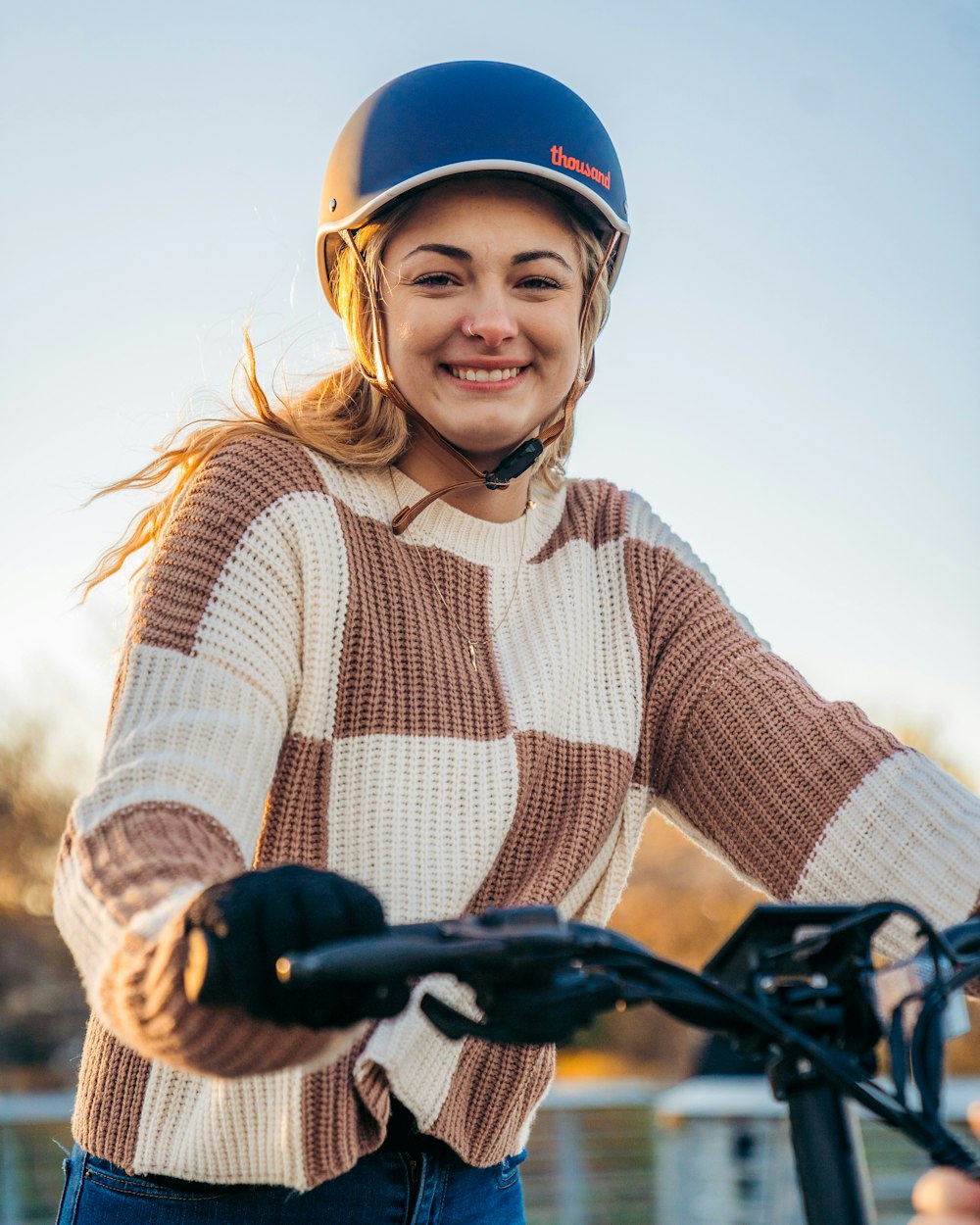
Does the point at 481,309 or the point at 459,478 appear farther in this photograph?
the point at 459,478

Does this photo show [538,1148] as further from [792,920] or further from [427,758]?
[792,920]

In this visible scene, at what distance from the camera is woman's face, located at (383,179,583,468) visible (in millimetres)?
2344

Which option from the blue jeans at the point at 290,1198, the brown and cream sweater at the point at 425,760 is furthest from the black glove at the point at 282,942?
the blue jeans at the point at 290,1198

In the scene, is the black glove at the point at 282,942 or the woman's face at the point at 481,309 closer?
the black glove at the point at 282,942

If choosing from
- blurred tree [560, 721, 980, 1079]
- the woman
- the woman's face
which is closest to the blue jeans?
the woman

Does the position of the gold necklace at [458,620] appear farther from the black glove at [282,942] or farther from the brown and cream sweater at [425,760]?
the black glove at [282,942]

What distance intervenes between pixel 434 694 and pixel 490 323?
61cm

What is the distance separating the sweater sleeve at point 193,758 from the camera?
1.30 m

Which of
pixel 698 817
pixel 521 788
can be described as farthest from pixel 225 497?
pixel 698 817

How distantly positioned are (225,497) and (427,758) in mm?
496

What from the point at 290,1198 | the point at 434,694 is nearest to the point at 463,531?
the point at 434,694

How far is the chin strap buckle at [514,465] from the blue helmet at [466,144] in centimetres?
44

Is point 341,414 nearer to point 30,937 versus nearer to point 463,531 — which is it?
point 463,531

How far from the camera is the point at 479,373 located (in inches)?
94.1
